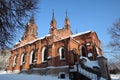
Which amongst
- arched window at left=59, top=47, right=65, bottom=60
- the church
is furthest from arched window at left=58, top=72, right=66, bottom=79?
arched window at left=59, top=47, right=65, bottom=60

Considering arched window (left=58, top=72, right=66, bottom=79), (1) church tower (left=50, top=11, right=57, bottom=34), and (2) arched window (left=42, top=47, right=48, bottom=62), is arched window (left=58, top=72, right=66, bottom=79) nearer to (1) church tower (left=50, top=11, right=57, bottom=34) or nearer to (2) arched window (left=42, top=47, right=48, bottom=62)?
(2) arched window (left=42, top=47, right=48, bottom=62)

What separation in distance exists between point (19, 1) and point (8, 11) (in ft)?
3.25

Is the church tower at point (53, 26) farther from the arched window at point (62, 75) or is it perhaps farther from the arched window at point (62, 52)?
the arched window at point (62, 75)

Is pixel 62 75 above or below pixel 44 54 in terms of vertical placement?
below

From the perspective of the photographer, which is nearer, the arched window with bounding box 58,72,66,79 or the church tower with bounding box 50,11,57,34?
the arched window with bounding box 58,72,66,79

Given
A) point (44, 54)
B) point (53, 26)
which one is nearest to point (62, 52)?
point (44, 54)

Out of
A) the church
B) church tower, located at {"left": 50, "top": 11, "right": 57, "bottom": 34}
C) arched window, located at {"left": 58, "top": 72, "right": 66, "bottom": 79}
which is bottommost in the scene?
arched window, located at {"left": 58, "top": 72, "right": 66, "bottom": 79}

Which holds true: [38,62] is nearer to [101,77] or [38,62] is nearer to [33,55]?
[33,55]

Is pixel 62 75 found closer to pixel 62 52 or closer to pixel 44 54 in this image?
pixel 62 52

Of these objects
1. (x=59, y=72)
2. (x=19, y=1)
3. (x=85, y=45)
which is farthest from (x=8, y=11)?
(x=85, y=45)

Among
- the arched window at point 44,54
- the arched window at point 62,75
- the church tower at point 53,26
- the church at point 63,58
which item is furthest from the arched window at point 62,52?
the church tower at point 53,26

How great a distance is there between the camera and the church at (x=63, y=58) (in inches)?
788

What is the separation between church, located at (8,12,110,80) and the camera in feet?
65.7

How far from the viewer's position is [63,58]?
2519 cm
